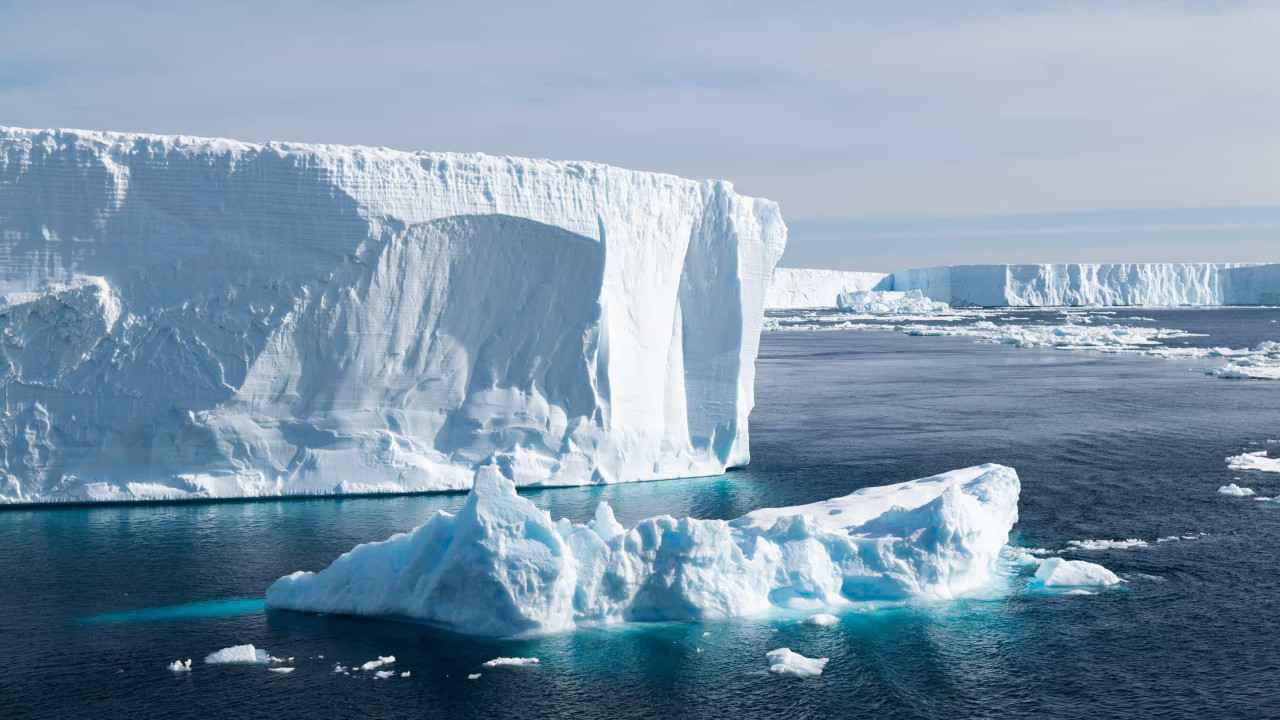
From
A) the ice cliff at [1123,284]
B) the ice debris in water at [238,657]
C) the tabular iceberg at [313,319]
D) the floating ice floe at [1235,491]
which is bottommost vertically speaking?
the ice debris in water at [238,657]

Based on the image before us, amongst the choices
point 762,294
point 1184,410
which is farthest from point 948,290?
point 762,294

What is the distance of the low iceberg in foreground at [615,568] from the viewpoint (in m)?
10.5

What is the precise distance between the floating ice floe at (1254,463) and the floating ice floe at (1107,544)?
5.81 meters

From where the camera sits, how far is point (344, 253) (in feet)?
52.2

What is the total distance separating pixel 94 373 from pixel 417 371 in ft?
14.1

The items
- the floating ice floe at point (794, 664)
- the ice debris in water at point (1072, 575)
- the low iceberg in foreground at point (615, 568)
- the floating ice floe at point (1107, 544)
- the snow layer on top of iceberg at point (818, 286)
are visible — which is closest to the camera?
the floating ice floe at point (794, 664)

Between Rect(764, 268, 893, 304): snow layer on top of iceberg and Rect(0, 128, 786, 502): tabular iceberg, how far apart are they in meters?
76.7

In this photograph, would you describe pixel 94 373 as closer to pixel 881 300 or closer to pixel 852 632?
pixel 852 632

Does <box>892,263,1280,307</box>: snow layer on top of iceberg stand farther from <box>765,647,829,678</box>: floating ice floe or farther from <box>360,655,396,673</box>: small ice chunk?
<box>360,655,396,673</box>: small ice chunk

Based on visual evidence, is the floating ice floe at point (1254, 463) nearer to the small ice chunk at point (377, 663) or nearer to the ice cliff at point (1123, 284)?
the small ice chunk at point (377, 663)

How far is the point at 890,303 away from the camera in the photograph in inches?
3474

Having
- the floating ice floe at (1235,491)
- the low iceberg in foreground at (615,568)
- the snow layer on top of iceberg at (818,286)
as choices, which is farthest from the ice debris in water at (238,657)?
the snow layer on top of iceberg at (818,286)

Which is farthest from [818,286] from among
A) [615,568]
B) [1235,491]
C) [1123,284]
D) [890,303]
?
[615,568]

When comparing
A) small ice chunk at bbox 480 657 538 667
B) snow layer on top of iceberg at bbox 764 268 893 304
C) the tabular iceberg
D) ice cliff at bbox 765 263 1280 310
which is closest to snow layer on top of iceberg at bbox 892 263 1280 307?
ice cliff at bbox 765 263 1280 310
